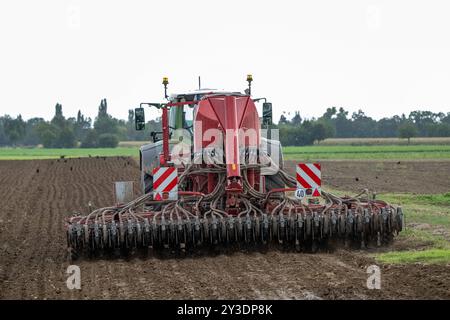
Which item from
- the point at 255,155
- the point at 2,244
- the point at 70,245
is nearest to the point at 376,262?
the point at 255,155

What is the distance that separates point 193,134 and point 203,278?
4.48 m

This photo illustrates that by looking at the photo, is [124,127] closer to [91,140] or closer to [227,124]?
[91,140]

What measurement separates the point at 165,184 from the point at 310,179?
2304mm

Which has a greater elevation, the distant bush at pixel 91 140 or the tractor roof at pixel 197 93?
the tractor roof at pixel 197 93

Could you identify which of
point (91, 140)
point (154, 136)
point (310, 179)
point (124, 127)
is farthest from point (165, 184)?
point (124, 127)

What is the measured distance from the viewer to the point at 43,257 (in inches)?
450

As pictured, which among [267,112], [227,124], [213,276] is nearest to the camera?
[213,276]

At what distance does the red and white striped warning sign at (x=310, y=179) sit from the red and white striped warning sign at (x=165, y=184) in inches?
77.3

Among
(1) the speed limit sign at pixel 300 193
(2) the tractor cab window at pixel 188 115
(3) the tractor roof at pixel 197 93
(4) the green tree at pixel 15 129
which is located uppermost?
(4) the green tree at pixel 15 129

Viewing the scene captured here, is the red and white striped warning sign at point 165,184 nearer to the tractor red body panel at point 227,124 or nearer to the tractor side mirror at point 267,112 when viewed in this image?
the tractor red body panel at point 227,124

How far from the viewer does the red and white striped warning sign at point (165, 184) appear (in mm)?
11844

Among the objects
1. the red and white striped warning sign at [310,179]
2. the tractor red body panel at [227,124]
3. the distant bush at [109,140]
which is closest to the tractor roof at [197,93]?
the tractor red body panel at [227,124]

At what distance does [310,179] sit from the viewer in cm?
1232
